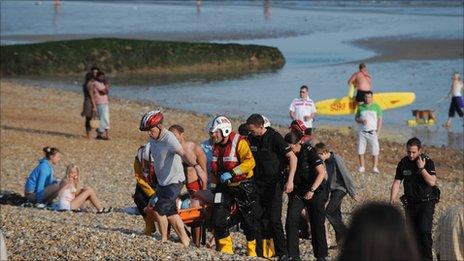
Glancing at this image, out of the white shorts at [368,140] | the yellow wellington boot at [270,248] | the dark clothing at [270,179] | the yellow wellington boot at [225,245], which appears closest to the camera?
the dark clothing at [270,179]

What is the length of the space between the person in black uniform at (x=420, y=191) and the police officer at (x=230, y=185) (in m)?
1.42

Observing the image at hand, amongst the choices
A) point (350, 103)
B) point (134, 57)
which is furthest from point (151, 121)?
point (134, 57)

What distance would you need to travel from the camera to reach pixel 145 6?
8919cm

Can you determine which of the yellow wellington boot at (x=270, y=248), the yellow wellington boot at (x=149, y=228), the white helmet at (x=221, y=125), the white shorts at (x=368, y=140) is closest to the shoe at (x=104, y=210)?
the yellow wellington boot at (x=149, y=228)

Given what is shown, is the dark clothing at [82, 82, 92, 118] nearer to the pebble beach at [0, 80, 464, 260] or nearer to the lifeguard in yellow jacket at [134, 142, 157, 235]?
the pebble beach at [0, 80, 464, 260]

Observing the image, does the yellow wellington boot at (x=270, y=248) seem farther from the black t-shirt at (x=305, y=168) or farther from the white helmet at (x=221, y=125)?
the white helmet at (x=221, y=125)

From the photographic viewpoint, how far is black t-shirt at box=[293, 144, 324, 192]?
33.9ft

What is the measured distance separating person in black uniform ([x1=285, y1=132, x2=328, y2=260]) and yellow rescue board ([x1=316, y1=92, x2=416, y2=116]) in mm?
15303

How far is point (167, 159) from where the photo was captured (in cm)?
1047

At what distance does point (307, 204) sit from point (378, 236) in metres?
6.85

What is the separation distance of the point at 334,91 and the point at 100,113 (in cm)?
1434

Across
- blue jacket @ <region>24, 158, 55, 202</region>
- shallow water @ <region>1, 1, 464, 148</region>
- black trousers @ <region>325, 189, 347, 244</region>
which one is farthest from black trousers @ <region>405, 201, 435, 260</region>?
shallow water @ <region>1, 1, 464, 148</region>

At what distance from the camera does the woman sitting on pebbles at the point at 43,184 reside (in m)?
14.3

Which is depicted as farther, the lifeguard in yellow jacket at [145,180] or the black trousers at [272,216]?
the lifeguard in yellow jacket at [145,180]
